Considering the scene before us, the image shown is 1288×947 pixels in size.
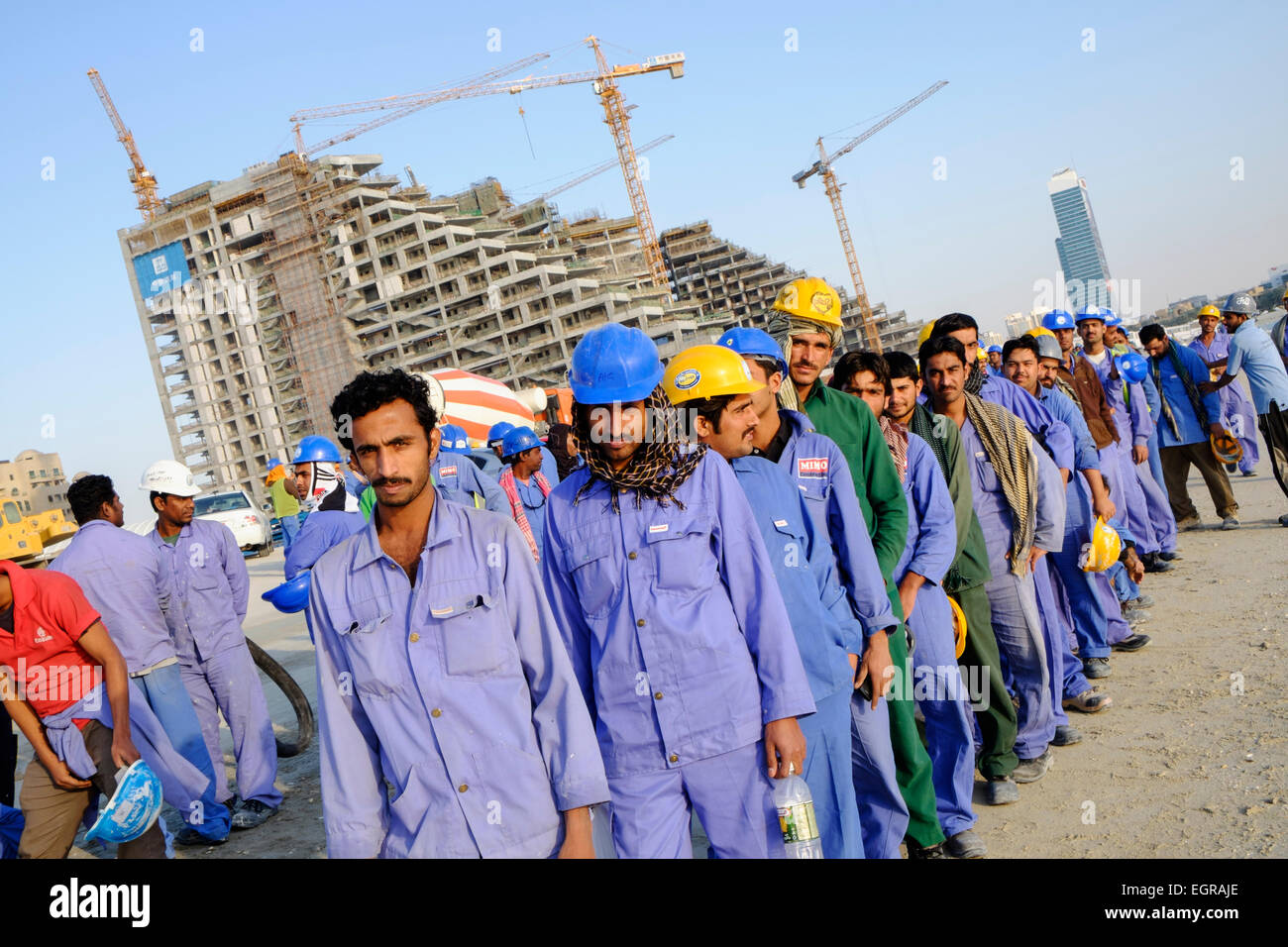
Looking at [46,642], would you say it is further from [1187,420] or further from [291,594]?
[1187,420]

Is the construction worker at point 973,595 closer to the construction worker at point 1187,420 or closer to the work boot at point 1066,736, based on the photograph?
the work boot at point 1066,736

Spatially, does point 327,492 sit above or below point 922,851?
above

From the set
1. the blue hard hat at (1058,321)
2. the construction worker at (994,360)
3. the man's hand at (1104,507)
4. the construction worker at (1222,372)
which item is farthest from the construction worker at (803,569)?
the construction worker at (1222,372)

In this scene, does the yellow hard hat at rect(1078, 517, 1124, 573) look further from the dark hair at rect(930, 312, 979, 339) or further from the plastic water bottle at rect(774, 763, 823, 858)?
the plastic water bottle at rect(774, 763, 823, 858)

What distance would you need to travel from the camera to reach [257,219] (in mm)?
95438

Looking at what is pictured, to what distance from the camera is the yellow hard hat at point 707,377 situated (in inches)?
126

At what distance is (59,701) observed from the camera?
12.8ft

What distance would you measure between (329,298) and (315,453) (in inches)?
3574

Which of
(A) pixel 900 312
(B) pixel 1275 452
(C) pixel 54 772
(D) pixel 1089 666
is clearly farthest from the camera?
(A) pixel 900 312

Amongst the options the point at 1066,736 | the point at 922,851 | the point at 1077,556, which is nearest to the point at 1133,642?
the point at 1077,556
